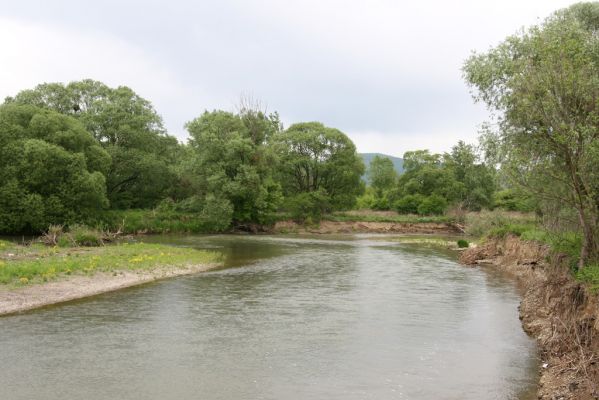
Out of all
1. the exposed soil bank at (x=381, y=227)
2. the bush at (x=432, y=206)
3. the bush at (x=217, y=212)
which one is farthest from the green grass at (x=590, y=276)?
the bush at (x=432, y=206)

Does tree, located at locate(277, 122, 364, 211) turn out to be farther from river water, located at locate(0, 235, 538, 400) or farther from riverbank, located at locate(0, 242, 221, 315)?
river water, located at locate(0, 235, 538, 400)

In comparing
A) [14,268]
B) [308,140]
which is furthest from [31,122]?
[308,140]

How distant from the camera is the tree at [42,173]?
2094 inches

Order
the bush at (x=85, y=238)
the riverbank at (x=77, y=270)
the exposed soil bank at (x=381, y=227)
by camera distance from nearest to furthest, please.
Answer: the riverbank at (x=77, y=270)
the bush at (x=85, y=238)
the exposed soil bank at (x=381, y=227)

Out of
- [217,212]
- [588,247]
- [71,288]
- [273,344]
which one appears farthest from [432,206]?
[273,344]

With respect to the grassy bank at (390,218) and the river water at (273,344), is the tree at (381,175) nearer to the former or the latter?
the grassy bank at (390,218)

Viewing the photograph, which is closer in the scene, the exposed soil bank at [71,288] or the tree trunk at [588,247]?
the tree trunk at [588,247]

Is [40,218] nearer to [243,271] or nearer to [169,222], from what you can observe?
[169,222]

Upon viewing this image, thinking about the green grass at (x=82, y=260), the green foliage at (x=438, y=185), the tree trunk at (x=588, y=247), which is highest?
the green foliage at (x=438, y=185)

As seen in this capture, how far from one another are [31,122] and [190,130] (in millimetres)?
22140

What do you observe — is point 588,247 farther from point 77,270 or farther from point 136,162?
point 136,162

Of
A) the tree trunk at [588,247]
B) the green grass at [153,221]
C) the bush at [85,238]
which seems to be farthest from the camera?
the green grass at [153,221]

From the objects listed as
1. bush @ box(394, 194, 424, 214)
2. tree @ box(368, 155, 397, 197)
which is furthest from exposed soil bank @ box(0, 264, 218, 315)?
tree @ box(368, 155, 397, 197)

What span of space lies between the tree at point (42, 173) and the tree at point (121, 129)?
11.1m
